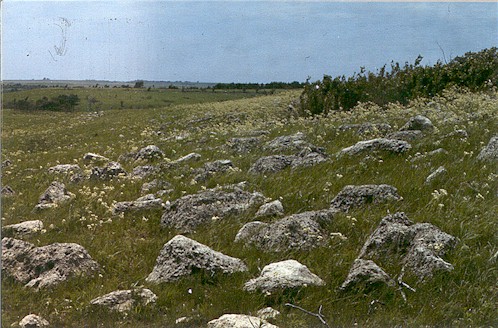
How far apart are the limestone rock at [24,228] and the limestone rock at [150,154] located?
3689 mm

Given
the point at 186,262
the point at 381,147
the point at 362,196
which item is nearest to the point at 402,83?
the point at 381,147

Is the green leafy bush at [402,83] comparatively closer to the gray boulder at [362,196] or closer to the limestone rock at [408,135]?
the limestone rock at [408,135]

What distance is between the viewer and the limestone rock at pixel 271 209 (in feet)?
22.4

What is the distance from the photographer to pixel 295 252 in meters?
5.76

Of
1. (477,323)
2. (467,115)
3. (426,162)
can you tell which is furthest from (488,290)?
(467,115)

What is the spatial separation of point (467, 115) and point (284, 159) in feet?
19.1

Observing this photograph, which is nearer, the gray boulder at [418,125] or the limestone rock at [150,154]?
the limestone rock at [150,154]

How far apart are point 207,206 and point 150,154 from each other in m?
3.94

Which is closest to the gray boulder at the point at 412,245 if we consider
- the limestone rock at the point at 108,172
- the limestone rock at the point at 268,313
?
the limestone rock at the point at 268,313

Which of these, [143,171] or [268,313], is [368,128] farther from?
[268,313]

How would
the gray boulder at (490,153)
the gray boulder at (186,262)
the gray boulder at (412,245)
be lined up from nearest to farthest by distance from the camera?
the gray boulder at (412,245) < the gray boulder at (186,262) < the gray boulder at (490,153)

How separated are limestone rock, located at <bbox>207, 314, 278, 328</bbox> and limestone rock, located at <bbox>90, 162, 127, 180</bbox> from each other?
516cm

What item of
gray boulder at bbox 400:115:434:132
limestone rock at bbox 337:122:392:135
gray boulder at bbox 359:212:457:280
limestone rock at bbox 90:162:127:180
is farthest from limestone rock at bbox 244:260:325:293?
gray boulder at bbox 400:115:434:132

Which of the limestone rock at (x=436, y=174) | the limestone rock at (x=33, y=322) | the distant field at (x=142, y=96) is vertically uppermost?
the distant field at (x=142, y=96)
